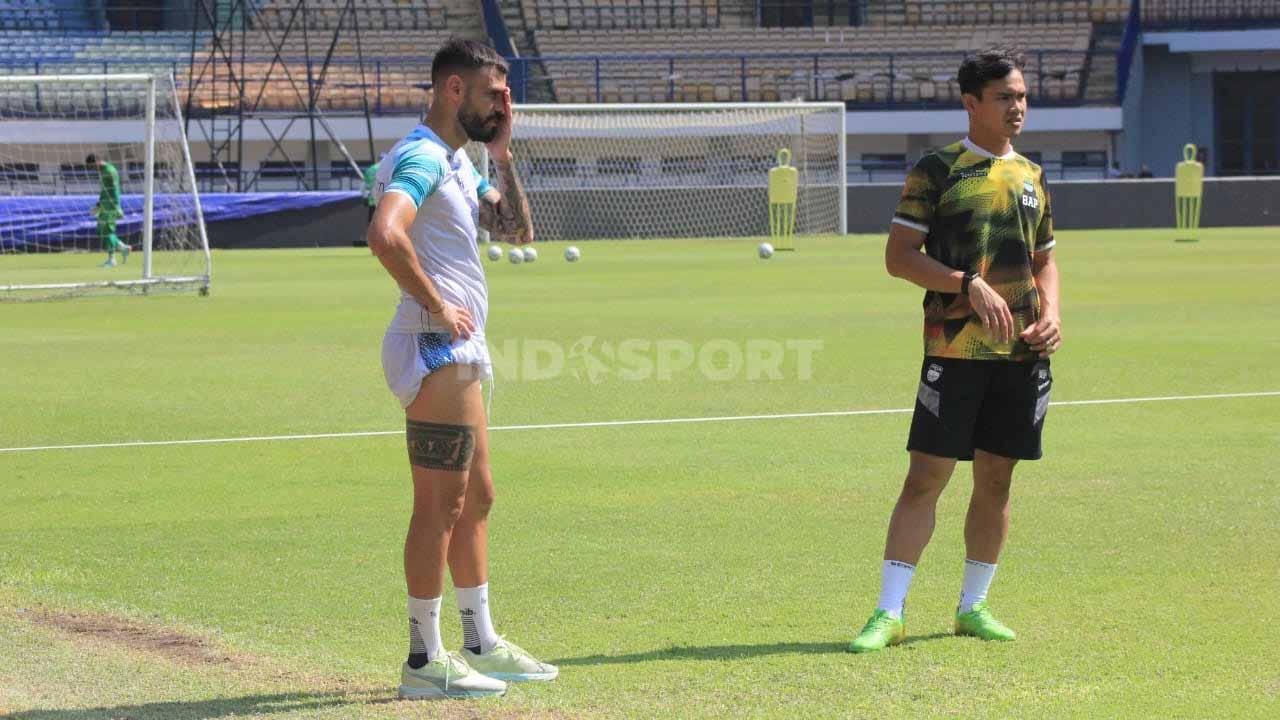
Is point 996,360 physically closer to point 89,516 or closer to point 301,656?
point 301,656

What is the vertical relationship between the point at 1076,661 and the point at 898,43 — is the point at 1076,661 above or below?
below

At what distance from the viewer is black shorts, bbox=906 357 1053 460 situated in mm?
5914

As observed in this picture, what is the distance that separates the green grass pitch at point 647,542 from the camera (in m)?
5.50

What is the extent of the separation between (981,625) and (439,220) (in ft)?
7.51

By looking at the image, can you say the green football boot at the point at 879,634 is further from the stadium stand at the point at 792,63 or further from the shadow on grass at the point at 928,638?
the stadium stand at the point at 792,63

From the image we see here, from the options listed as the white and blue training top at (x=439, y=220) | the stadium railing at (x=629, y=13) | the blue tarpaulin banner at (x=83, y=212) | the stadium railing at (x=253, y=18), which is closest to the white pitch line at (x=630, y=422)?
the white and blue training top at (x=439, y=220)

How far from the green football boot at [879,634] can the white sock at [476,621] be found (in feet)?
3.92

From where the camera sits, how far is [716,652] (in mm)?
5906

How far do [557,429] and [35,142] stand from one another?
131 ft

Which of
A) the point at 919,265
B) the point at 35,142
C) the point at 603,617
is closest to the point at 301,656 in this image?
the point at 603,617

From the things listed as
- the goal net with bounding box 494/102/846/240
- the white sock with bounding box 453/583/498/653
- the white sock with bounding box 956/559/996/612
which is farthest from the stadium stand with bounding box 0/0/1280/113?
the white sock with bounding box 453/583/498/653

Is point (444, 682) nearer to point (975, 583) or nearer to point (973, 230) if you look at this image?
point (975, 583)

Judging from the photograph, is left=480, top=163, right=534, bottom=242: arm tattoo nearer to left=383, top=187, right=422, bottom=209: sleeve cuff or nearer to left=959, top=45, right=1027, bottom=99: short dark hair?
left=383, top=187, right=422, bottom=209: sleeve cuff

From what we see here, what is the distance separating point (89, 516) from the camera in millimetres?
8633
